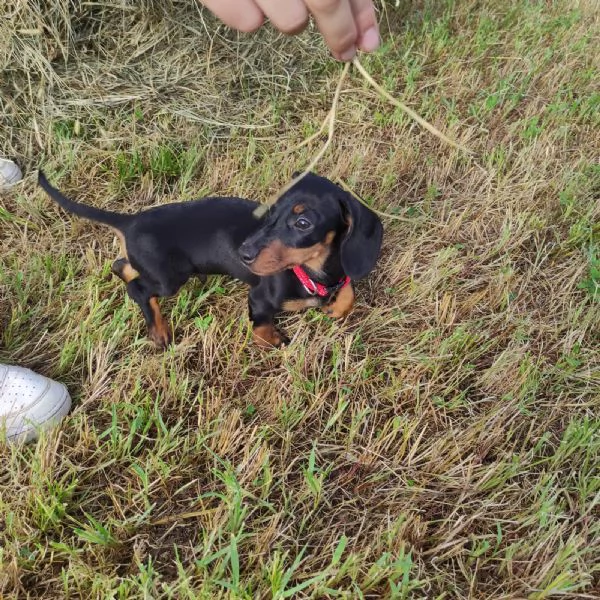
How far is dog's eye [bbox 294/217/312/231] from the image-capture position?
1.98m

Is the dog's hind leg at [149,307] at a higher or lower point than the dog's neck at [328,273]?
lower

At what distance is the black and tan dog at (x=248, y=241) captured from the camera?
2023mm

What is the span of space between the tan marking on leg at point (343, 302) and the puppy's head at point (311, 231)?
24 centimetres

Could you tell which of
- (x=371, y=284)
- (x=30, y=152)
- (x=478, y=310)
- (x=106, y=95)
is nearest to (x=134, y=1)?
(x=106, y=95)

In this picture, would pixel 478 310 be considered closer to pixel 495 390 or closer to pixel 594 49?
pixel 495 390

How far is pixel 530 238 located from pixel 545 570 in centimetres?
162

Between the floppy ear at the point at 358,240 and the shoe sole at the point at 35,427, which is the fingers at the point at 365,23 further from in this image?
the shoe sole at the point at 35,427

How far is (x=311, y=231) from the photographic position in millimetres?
1990

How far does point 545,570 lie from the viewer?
1.55 m

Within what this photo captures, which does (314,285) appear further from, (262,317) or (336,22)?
(336,22)

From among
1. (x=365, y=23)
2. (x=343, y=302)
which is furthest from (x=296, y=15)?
(x=343, y=302)


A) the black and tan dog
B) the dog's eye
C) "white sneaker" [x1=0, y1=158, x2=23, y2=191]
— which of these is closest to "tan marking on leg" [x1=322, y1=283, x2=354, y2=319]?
the black and tan dog

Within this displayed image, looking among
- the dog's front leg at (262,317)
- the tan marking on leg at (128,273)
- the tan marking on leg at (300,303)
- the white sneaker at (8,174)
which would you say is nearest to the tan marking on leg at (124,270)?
the tan marking on leg at (128,273)

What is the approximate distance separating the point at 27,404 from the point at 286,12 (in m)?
1.52
